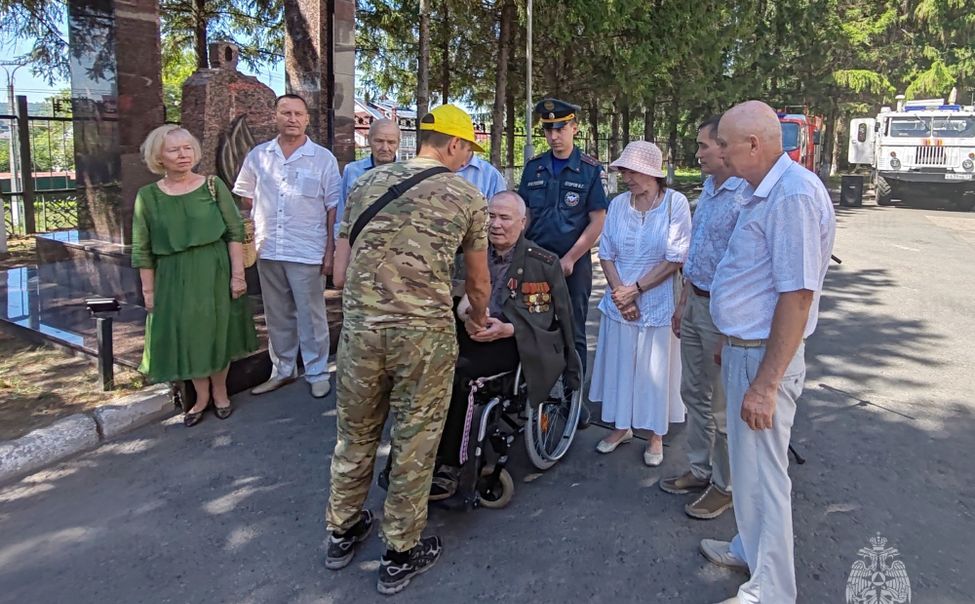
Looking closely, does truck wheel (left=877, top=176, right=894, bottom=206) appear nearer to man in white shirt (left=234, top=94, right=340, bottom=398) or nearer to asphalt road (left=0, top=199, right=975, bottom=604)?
asphalt road (left=0, top=199, right=975, bottom=604)

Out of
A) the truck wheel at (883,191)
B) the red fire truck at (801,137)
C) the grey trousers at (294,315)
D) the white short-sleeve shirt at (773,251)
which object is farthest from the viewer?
the truck wheel at (883,191)

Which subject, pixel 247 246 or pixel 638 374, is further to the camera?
pixel 247 246

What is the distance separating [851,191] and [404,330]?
803 inches

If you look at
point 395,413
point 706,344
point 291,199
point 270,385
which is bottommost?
point 270,385

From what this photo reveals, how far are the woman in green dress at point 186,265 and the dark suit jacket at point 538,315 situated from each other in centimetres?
189

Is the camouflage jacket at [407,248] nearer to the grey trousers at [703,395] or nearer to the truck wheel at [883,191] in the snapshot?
the grey trousers at [703,395]

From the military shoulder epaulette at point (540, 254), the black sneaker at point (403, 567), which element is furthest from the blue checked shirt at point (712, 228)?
the black sneaker at point (403, 567)

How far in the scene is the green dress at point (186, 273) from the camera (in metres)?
4.01

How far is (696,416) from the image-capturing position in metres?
3.48

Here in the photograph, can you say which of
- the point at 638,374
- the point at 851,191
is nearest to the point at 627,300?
the point at 638,374

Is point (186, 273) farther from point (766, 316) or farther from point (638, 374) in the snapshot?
point (766, 316)

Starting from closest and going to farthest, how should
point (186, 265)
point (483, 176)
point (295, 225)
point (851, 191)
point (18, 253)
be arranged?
point (186, 265) → point (483, 176) → point (295, 225) → point (18, 253) → point (851, 191)

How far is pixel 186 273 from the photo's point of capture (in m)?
4.10


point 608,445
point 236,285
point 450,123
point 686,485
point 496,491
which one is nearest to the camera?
point 450,123
